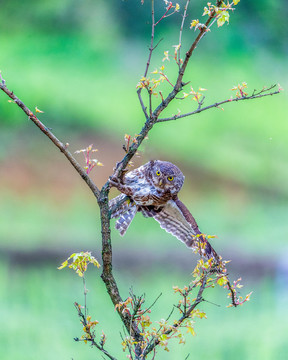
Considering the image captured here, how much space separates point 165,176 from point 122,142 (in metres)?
3.91

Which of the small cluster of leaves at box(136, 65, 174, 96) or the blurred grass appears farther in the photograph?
Result: the blurred grass

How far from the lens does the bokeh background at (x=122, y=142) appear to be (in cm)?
668

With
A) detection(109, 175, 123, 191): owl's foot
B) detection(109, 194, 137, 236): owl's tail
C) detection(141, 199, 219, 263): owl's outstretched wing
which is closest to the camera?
detection(109, 175, 123, 191): owl's foot

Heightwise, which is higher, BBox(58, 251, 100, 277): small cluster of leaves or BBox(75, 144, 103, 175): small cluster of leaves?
BBox(75, 144, 103, 175): small cluster of leaves

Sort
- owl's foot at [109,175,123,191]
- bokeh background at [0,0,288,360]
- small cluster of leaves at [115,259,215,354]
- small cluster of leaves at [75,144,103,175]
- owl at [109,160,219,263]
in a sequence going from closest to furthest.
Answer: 1. small cluster of leaves at [115,259,215,354]
2. small cluster of leaves at [75,144,103,175]
3. owl's foot at [109,175,123,191]
4. owl at [109,160,219,263]
5. bokeh background at [0,0,288,360]

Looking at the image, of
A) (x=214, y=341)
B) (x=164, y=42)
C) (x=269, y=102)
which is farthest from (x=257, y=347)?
(x=164, y=42)

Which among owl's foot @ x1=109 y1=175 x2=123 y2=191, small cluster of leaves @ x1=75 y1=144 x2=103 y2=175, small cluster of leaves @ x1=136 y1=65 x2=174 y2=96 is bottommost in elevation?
small cluster of leaves @ x1=75 y1=144 x2=103 y2=175

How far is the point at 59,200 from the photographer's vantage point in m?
7.02

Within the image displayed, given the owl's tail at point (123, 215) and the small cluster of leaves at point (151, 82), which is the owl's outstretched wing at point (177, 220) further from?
the small cluster of leaves at point (151, 82)

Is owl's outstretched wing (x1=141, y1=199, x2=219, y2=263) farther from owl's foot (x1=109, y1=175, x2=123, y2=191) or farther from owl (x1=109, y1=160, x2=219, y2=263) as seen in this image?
owl's foot (x1=109, y1=175, x2=123, y2=191)

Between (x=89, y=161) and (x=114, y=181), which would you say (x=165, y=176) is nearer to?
(x=114, y=181)

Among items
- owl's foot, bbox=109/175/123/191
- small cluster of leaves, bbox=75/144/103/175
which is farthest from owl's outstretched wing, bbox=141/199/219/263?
small cluster of leaves, bbox=75/144/103/175

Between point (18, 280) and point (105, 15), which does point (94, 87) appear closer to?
point (105, 15)

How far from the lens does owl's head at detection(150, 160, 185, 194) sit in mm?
3166
